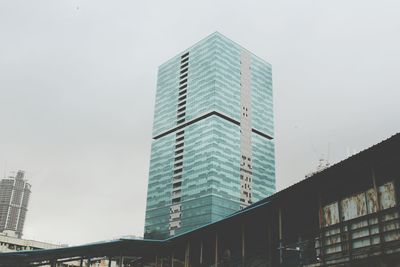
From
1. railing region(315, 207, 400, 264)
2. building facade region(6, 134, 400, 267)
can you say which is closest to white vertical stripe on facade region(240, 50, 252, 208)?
building facade region(6, 134, 400, 267)

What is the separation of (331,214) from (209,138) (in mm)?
110000

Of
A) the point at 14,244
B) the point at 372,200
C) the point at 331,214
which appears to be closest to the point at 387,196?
the point at 372,200

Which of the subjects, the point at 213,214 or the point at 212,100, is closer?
the point at 213,214

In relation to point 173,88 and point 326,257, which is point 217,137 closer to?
point 173,88

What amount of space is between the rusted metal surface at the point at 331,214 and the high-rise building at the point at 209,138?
101 meters

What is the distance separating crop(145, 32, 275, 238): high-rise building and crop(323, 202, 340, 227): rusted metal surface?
3970 inches

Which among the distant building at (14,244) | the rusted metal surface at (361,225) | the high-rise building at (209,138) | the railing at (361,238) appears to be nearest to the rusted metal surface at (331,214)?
the rusted metal surface at (361,225)

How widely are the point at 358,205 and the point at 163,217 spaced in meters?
122

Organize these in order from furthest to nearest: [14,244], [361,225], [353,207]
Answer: [14,244] < [353,207] < [361,225]

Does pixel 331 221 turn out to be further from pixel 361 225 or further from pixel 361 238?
pixel 361 238

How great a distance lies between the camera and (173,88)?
146 metres

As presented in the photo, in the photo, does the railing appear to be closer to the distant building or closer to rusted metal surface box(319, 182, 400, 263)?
rusted metal surface box(319, 182, 400, 263)

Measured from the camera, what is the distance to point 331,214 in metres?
15.5

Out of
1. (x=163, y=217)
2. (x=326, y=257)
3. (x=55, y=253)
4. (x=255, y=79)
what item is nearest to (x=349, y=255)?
(x=326, y=257)
